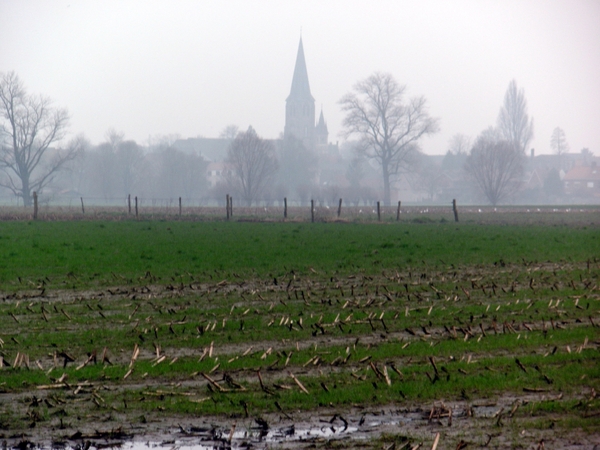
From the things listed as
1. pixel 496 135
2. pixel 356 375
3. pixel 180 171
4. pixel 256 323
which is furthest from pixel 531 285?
pixel 496 135

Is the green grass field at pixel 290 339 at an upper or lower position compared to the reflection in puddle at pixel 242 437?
upper

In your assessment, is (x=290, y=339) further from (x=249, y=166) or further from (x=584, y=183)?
(x=584, y=183)

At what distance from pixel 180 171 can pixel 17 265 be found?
349ft

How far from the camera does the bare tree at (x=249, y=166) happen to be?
4109 inches

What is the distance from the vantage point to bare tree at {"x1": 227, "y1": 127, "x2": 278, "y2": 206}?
342 ft

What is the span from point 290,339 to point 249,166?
95060 mm

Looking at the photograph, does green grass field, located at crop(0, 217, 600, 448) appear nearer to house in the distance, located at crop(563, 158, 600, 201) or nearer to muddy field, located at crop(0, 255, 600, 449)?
muddy field, located at crop(0, 255, 600, 449)

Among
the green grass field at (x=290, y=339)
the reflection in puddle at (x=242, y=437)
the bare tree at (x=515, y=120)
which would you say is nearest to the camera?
the reflection in puddle at (x=242, y=437)

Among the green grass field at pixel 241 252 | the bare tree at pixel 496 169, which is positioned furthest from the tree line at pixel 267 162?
the green grass field at pixel 241 252

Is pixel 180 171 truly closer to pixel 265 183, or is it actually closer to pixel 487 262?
pixel 265 183

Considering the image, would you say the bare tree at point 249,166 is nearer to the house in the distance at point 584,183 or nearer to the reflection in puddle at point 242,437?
the house in the distance at point 584,183

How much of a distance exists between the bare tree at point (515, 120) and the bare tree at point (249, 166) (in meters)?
47.0

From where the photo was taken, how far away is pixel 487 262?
20.9 m

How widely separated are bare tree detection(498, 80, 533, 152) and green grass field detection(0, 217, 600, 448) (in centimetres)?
11771
